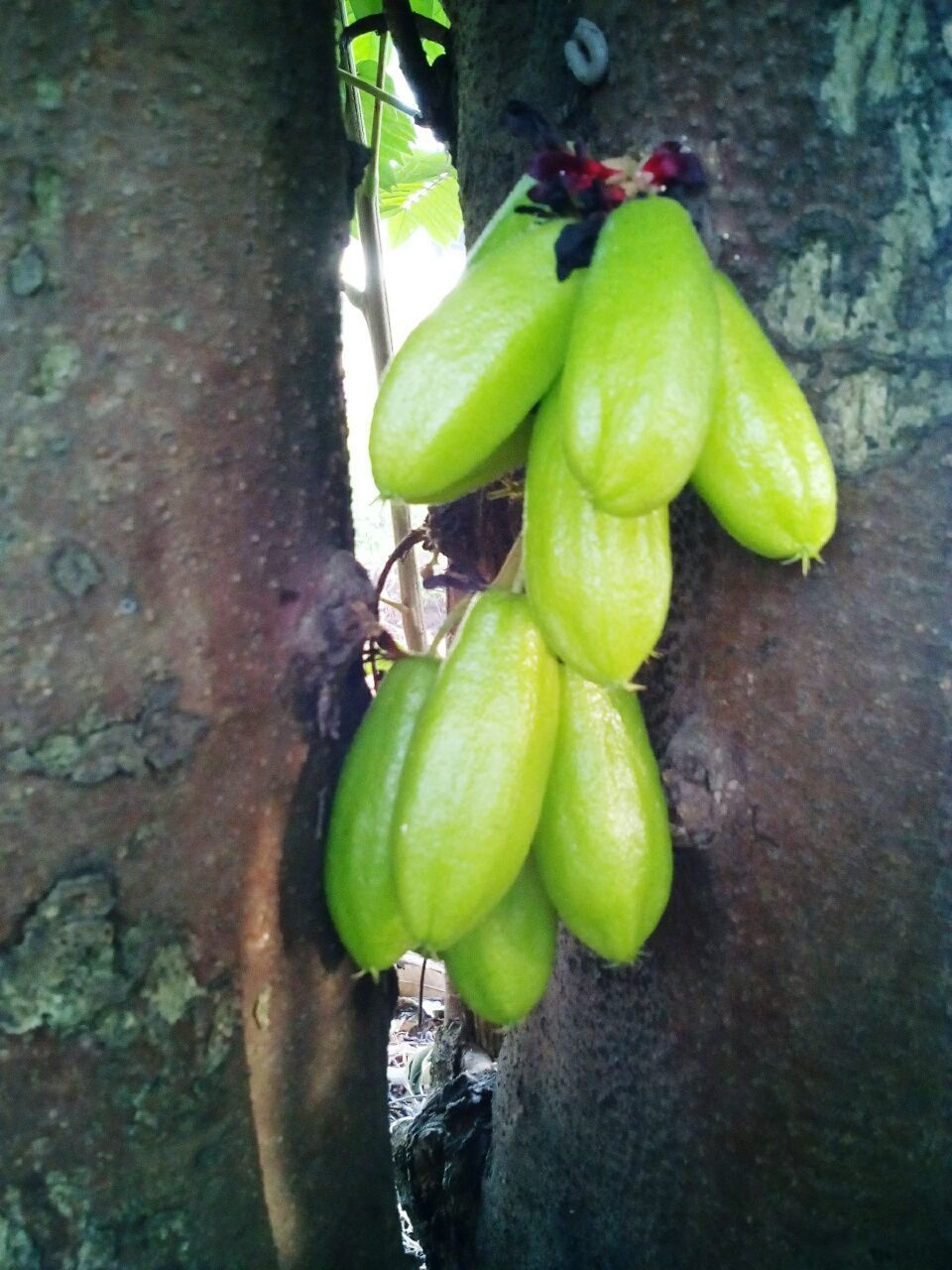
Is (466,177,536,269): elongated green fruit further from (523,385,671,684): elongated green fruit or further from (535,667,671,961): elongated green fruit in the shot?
(535,667,671,961): elongated green fruit

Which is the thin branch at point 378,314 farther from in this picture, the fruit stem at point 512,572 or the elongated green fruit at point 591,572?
the elongated green fruit at point 591,572

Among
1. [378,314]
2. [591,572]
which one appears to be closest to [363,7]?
[378,314]

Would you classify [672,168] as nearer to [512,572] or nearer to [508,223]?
[508,223]

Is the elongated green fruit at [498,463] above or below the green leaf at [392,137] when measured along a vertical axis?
above

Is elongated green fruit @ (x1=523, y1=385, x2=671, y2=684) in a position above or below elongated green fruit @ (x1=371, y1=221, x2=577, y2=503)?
below

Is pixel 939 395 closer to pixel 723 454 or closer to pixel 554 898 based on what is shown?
pixel 723 454

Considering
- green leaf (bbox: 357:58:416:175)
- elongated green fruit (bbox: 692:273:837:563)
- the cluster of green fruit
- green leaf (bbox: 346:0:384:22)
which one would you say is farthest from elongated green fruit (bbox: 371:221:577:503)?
green leaf (bbox: 357:58:416:175)

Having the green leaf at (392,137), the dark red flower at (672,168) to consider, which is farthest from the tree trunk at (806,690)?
the green leaf at (392,137)

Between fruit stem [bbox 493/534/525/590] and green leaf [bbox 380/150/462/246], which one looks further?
green leaf [bbox 380/150/462/246]
